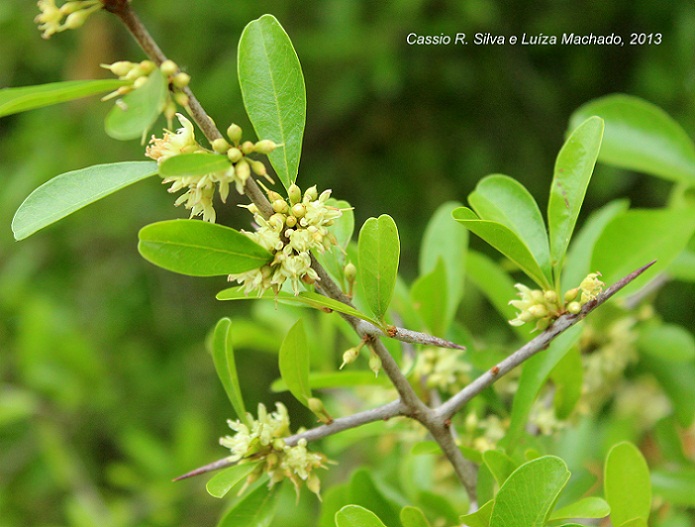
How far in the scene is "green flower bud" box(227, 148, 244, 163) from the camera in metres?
0.64

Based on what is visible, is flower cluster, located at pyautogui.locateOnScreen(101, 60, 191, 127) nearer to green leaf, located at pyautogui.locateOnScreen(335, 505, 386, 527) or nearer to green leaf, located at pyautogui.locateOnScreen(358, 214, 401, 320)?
green leaf, located at pyautogui.locateOnScreen(358, 214, 401, 320)

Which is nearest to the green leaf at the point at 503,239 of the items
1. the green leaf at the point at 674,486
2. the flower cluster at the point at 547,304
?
the flower cluster at the point at 547,304

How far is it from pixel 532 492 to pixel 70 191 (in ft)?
1.76

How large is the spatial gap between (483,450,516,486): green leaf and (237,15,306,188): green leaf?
381mm

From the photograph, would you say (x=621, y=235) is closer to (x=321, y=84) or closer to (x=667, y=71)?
(x=667, y=71)

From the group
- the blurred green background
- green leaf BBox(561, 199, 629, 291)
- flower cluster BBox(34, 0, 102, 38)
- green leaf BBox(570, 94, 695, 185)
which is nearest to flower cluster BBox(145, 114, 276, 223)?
flower cluster BBox(34, 0, 102, 38)

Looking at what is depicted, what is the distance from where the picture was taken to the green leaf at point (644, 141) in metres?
1.25

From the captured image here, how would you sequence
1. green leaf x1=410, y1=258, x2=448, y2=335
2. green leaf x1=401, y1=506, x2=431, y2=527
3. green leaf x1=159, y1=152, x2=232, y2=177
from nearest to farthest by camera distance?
green leaf x1=159, y1=152, x2=232, y2=177, green leaf x1=401, y1=506, x2=431, y2=527, green leaf x1=410, y1=258, x2=448, y2=335

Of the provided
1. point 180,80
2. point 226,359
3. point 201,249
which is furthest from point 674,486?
point 180,80

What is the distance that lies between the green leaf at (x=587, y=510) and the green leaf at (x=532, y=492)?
0.08m

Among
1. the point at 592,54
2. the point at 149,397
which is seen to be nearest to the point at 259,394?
the point at 149,397

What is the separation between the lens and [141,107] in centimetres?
61

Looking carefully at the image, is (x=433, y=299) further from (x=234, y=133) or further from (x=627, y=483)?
(x=234, y=133)

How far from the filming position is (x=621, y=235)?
3.23 ft
